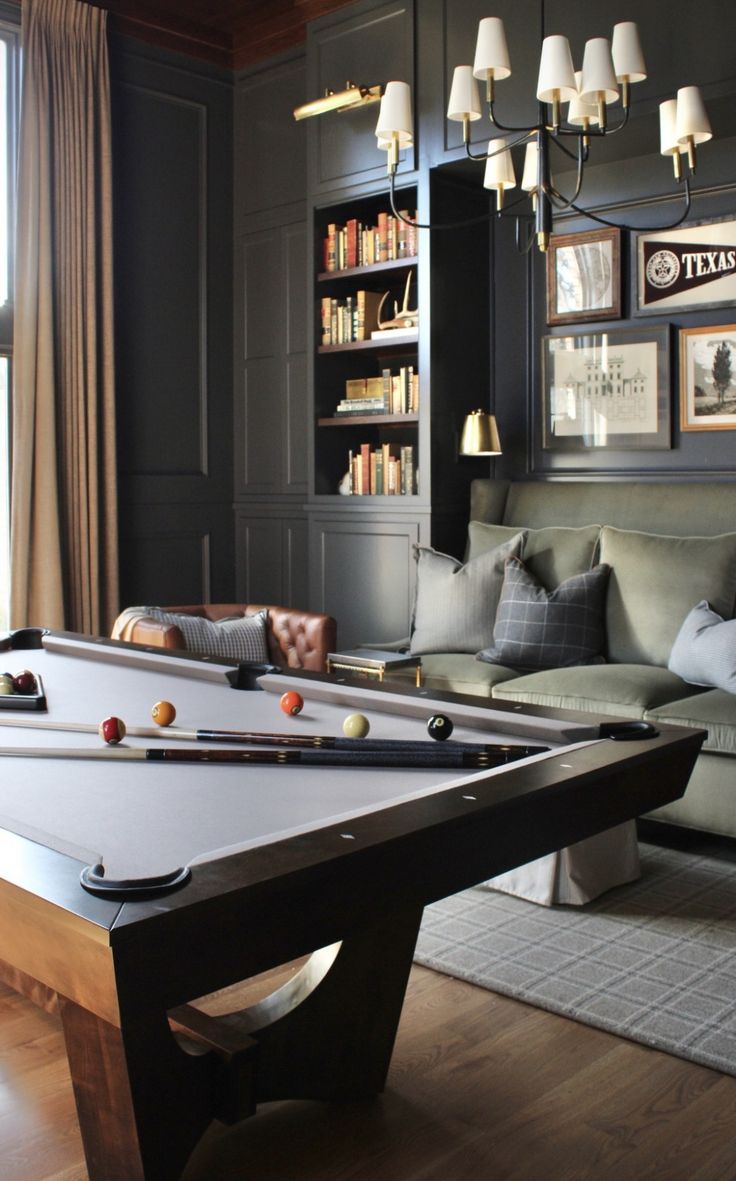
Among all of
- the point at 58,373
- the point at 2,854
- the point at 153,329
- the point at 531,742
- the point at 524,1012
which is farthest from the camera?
the point at 153,329

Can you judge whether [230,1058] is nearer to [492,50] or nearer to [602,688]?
[602,688]

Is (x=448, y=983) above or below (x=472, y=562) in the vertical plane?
below

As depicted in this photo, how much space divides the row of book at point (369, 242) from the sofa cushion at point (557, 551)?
53.7 inches

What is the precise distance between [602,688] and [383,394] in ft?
6.69

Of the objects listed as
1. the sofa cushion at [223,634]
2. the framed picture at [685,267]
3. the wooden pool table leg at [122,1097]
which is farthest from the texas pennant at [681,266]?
the wooden pool table leg at [122,1097]

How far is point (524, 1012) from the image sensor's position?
2.49m

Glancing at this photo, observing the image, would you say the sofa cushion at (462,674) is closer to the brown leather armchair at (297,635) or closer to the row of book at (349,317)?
the brown leather armchair at (297,635)

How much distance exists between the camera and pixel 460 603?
4.45m

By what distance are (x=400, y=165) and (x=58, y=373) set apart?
177 cm

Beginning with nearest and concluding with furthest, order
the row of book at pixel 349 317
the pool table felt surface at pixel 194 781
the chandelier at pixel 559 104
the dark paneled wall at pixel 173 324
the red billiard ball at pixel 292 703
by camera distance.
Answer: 1. the pool table felt surface at pixel 194 781
2. the red billiard ball at pixel 292 703
3. the chandelier at pixel 559 104
4. the row of book at pixel 349 317
5. the dark paneled wall at pixel 173 324

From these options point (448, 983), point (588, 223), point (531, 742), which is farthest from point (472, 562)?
point (531, 742)

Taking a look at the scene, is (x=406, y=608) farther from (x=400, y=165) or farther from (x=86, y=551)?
(x=400, y=165)

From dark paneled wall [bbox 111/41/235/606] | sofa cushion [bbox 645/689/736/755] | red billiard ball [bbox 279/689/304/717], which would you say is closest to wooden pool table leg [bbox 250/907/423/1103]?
red billiard ball [bbox 279/689/304/717]

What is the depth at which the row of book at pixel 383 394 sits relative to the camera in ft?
16.5
